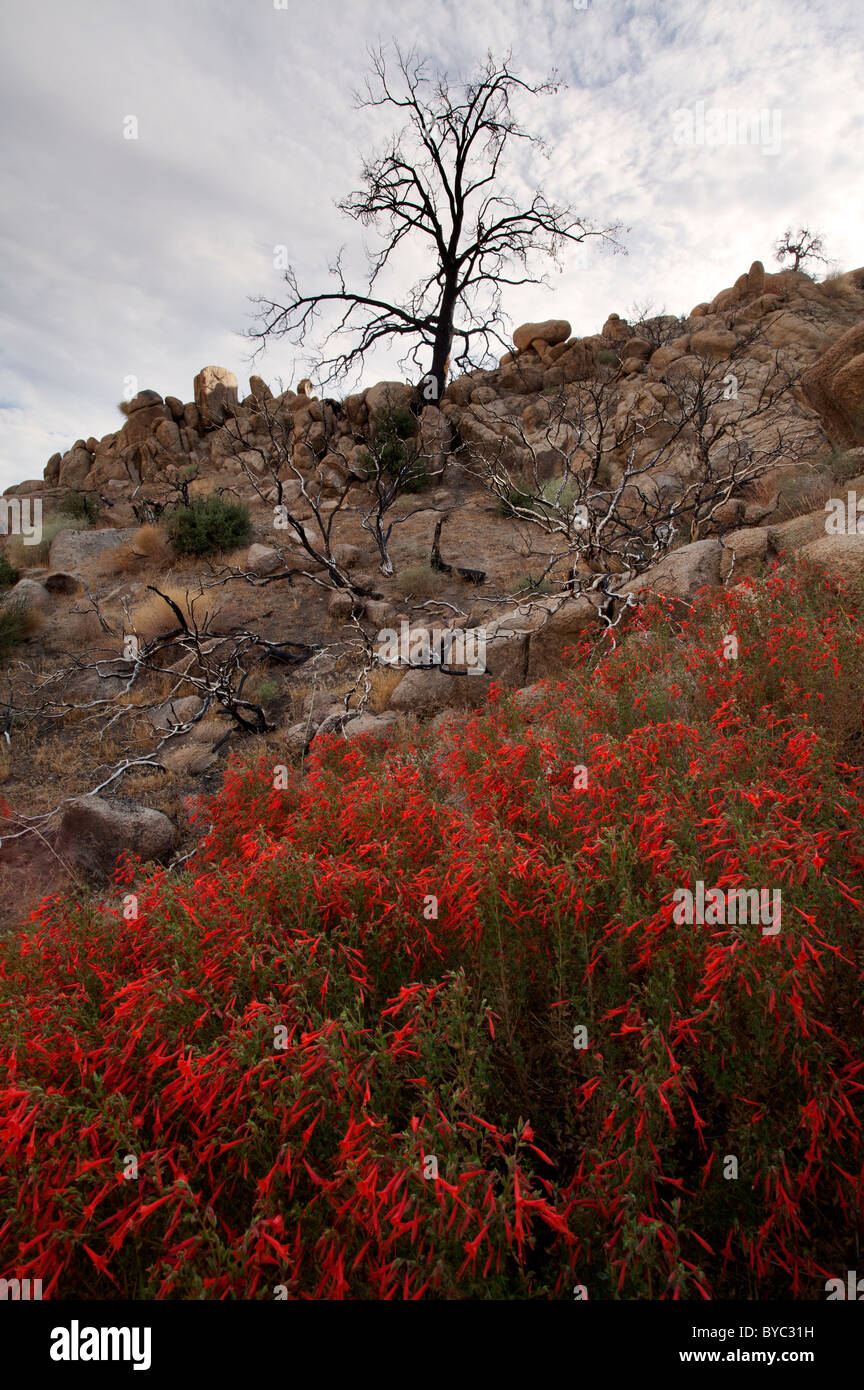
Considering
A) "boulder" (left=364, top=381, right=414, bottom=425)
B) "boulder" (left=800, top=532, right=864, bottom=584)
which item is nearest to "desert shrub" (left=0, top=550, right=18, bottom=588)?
"boulder" (left=364, top=381, right=414, bottom=425)

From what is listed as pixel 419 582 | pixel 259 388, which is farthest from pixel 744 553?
pixel 259 388

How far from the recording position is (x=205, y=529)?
44.3ft

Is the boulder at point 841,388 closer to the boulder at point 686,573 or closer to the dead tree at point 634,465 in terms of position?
the dead tree at point 634,465

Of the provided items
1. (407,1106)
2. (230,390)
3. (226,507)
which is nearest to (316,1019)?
(407,1106)

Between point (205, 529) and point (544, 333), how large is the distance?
1527 cm

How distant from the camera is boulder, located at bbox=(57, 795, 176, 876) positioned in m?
4.99

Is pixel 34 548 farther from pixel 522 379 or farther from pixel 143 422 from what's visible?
pixel 522 379

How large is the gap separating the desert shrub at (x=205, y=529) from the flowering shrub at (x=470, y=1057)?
38.9 ft

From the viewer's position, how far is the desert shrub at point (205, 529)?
13500mm

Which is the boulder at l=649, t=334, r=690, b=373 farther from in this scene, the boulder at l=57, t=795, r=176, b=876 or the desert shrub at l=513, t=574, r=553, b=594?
the boulder at l=57, t=795, r=176, b=876

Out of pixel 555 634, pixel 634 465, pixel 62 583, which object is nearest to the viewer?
pixel 555 634

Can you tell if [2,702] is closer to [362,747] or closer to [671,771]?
[362,747]
